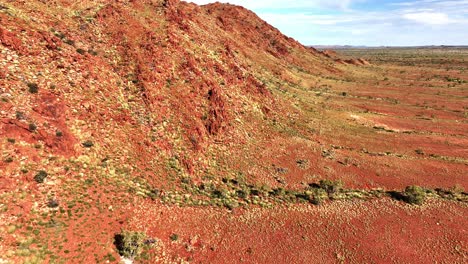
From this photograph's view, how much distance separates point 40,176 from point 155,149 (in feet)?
36.5

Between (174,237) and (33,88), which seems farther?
(33,88)

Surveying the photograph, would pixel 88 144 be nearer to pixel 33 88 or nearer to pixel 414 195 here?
pixel 33 88

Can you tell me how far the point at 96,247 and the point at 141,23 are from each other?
36.0 m

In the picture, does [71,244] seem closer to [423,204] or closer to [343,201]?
[343,201]

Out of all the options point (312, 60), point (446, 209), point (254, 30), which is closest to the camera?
point (446, 209)

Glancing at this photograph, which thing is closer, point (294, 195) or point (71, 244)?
point (71, 244)

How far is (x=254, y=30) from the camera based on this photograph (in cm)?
→ 10825

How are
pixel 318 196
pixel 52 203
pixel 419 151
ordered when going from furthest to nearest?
pixel 419 151 < pixel 318 196 < pixel 52 203

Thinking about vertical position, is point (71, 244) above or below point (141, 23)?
below

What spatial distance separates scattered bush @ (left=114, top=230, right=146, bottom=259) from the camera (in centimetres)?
2050

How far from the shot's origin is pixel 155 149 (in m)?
30.9

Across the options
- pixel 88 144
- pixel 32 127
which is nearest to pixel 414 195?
pixel 88 144

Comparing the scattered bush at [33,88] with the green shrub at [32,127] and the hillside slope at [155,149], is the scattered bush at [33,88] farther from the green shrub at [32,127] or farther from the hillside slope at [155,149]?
the green shrub at [32,127]

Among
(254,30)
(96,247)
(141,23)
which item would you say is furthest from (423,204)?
(254,30)
